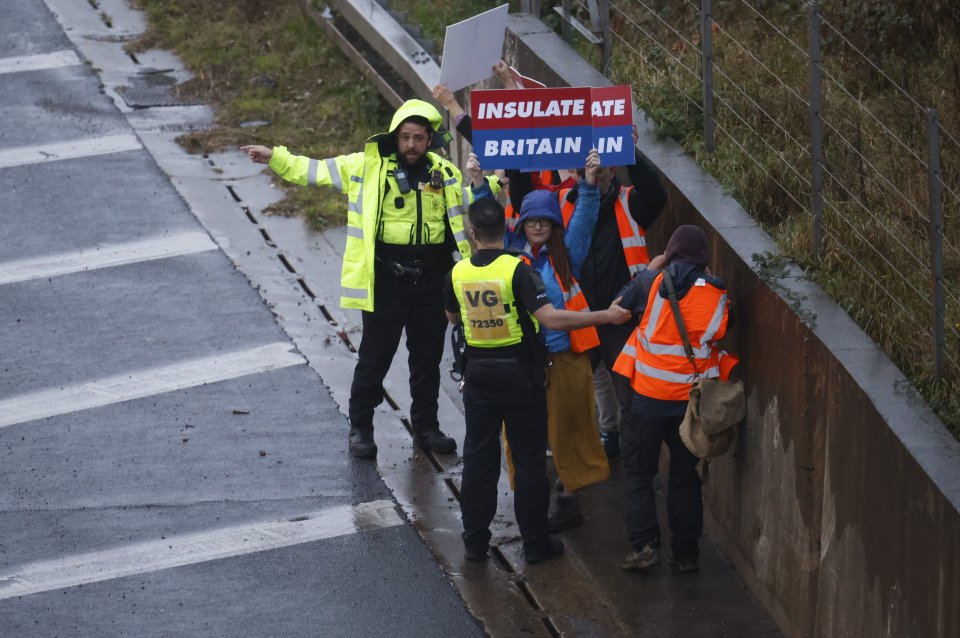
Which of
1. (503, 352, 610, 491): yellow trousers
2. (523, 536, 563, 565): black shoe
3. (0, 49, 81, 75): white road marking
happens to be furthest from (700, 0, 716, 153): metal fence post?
(0, 49, 81, 75): white road marking

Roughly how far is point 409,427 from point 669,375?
8.12 feet

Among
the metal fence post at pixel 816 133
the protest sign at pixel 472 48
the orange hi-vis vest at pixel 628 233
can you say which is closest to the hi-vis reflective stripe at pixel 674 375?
the metal fence post at pixel 816 133

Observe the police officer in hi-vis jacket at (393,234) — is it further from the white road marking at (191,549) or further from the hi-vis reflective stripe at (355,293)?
the white road marking at (191,549)

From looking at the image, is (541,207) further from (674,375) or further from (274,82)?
(274,82)

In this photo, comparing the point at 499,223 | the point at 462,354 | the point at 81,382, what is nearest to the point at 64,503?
the point at 81,382

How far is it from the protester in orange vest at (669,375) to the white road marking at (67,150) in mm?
7178

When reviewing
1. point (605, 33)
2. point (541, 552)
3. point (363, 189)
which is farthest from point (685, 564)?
point (605, 33)

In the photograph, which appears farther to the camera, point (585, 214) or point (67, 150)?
point (67, 150)

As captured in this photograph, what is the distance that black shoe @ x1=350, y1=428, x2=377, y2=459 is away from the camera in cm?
889

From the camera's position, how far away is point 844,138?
8117 mm

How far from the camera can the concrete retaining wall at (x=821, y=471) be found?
5.80 metres

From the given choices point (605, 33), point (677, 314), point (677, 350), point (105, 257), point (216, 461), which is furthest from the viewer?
point (105, 257)

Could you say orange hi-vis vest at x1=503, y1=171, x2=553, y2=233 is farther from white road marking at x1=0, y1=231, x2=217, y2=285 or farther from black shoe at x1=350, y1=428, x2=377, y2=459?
white road marking at x1=0, y1=231, x2=217, y2=285

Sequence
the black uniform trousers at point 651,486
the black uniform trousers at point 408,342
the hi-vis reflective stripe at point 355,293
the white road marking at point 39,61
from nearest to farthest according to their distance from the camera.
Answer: the black uniform trousers at point 651,486
the hi-vis reflective stripe at point 355,293
the black uniform trousers at point 408,342
the white road marking at point 39,61
